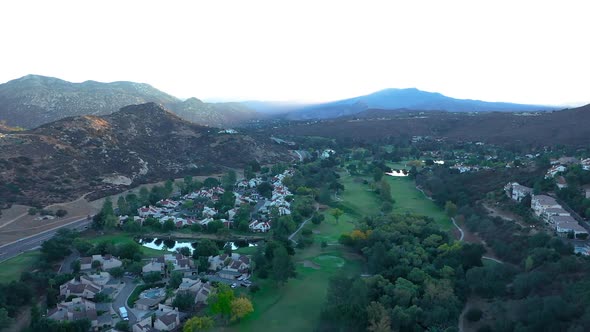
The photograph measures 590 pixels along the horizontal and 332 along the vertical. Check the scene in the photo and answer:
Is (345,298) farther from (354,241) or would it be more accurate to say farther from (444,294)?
(354,241)

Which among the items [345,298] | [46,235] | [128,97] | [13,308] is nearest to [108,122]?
[46,235]

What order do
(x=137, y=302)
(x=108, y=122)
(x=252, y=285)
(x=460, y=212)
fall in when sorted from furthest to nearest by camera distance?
(x=108, y=122), (x=460, y=212), (x=252, y=285), (x=137, y=302)

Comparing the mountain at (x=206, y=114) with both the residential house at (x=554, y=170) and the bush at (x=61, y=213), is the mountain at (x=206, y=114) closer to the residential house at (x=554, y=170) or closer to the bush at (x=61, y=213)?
the bush at (x=61, y=213)

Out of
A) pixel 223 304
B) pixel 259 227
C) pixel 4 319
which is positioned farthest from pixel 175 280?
pixel 259 227

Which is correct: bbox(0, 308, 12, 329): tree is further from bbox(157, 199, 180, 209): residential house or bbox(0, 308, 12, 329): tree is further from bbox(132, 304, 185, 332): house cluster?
bbox(157, 199, 180, 209): residential house

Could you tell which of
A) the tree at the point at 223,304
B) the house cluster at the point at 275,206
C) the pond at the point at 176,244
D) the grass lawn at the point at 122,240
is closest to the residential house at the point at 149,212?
the grass lawn at the point at 122,240

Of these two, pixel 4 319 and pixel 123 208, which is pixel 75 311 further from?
pixel 123 208
